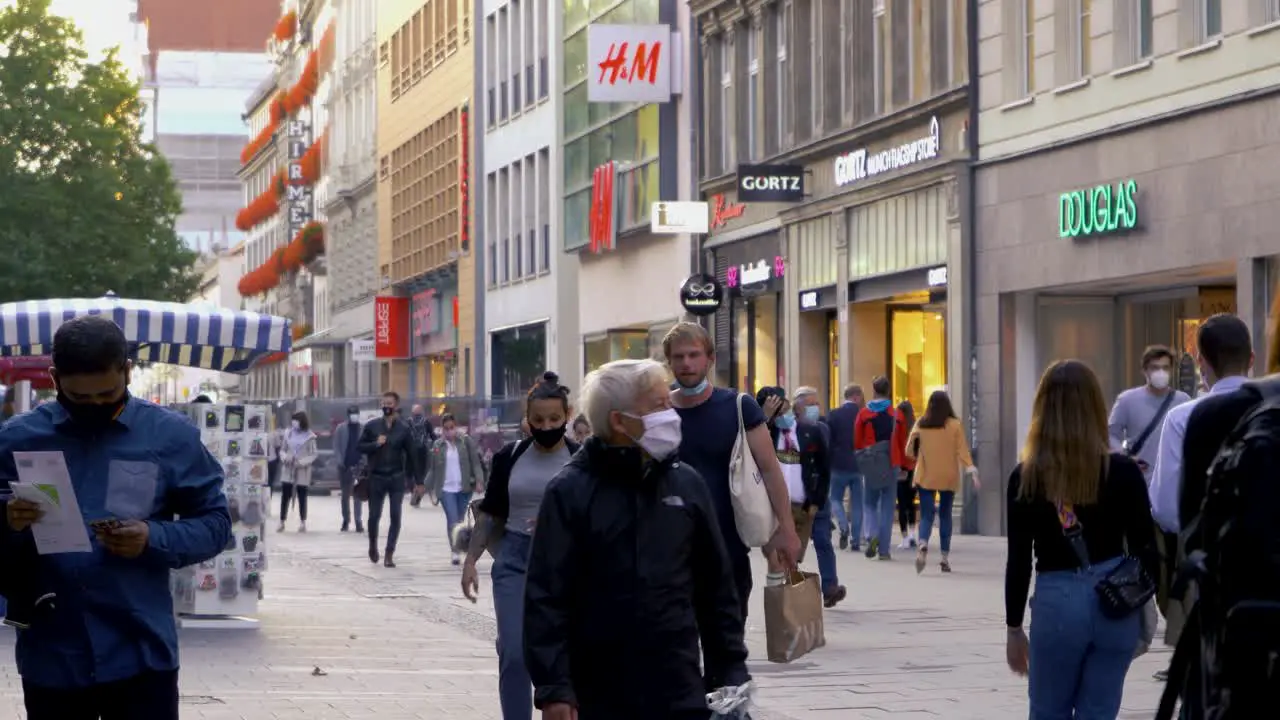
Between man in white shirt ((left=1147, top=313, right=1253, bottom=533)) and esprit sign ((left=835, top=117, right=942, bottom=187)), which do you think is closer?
man in white shirt ((left=1147, top=313, right=1253, bottom=533))

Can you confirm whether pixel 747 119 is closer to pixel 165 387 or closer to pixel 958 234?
pixel 958 234

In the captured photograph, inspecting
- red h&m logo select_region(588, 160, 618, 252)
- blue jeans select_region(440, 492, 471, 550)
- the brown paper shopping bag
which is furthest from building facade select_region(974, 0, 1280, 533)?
red h&m logo select_region(588, 160, 618, 252)

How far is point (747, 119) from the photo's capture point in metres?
37.7

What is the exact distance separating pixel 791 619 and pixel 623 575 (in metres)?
3.23

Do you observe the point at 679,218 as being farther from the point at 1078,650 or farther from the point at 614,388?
the point at 614,388

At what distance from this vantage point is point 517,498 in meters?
9.92

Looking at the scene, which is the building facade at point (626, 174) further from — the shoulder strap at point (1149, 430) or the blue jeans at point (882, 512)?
the shoulder strap at point (1149, 430)

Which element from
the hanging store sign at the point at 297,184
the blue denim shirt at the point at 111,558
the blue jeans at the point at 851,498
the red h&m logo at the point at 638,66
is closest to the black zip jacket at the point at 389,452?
the blue jeans at the point at 851,498

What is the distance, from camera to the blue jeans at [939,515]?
22.8 metres

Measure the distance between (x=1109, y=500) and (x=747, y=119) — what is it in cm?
3039

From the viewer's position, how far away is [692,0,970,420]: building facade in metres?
29.4

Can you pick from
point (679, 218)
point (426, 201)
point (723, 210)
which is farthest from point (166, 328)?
point (426, 201)

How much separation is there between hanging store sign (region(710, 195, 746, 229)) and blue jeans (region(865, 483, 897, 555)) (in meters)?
12.4

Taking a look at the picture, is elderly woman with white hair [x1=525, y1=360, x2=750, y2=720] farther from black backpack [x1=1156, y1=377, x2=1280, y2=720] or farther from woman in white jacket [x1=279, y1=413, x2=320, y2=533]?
woman in white jacket [x1=279, y1=413, x2=320, y2=533]
